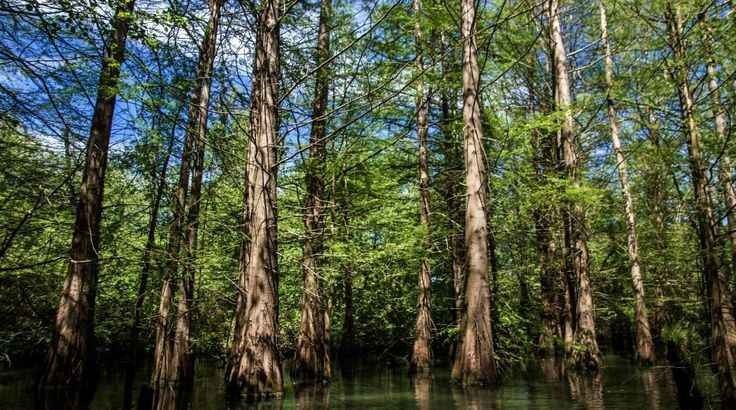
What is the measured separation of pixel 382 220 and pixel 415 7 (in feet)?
18.8

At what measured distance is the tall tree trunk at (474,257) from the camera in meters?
7.17

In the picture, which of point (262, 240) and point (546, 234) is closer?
point (262, 240)

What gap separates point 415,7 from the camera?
12367mm

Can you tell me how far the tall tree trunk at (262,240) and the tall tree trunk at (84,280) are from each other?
2.00 m

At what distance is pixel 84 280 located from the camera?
25.2ft

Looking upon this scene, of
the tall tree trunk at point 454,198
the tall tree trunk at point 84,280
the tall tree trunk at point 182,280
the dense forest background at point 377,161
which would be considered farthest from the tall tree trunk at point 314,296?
the tall tree trunk at point 84,280

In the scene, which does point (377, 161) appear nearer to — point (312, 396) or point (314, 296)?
point (314, 296)

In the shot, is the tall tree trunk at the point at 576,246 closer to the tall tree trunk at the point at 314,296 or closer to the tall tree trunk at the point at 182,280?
the tall tree trunk at the point at 314,296

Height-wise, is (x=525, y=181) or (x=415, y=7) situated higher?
(x=415, y=7)

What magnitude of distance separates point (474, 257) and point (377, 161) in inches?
217

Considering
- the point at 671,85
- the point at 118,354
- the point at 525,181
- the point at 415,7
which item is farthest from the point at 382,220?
the point at 118,354

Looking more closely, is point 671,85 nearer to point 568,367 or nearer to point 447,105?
point 568,367

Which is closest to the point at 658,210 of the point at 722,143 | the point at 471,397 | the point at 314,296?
the point at 722,143

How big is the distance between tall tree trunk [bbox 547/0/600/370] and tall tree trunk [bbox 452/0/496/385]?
2.25 m
